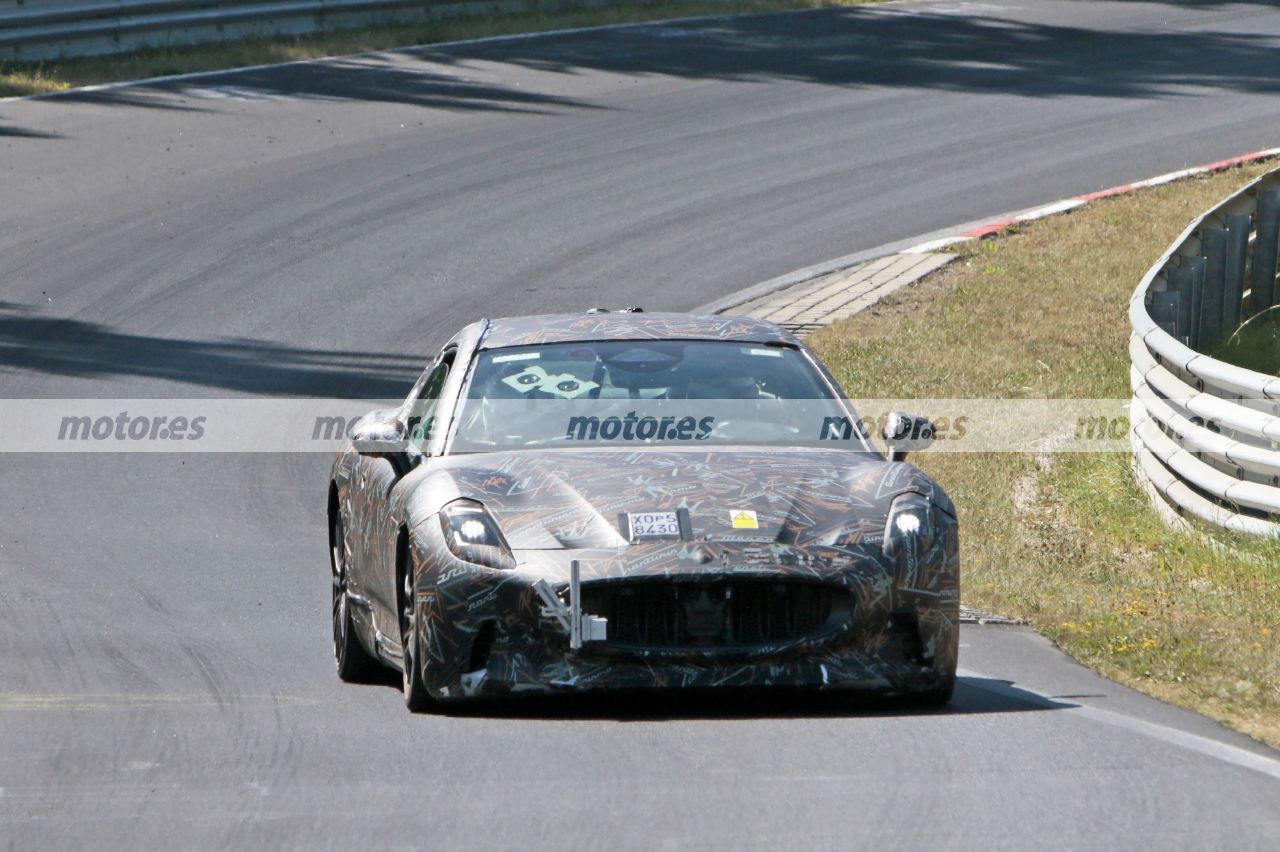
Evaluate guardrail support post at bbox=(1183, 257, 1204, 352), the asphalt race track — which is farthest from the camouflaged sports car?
guardrail support post at bbox=(1183, 257, 1204, 352)

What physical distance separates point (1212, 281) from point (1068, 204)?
5874mm

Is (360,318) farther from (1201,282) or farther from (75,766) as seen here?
(75,766)

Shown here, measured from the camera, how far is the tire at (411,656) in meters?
7.06

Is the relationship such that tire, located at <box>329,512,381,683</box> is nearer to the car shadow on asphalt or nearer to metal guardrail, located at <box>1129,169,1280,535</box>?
the car shadow on asphalt

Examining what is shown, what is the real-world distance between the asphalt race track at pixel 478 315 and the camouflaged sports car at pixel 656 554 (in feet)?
0.89

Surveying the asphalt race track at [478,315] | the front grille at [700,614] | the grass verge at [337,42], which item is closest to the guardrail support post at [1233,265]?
the asphalt race track at [478,315]

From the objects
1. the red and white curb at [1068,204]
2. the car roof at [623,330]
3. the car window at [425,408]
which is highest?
the car roof at [623,330]

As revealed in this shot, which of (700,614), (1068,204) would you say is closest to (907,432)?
(700,614)

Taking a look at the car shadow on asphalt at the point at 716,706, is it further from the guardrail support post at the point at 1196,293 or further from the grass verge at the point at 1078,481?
the guardrail support post at the point at 1196,293

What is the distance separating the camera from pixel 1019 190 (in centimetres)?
2212

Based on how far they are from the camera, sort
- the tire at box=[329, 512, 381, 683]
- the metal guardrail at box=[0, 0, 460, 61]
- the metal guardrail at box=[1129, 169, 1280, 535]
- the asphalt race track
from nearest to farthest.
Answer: the asphalt race track, the tire at box=[329, 512, 381, 683], the metal guardrail at box=[1129, 169, 1280, 535], the metal guardrail at box=[0, 0, 460, 61]

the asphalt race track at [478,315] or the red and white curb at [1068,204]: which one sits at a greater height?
the asphalt race track at [478,315]

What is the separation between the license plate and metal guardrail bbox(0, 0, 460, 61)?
19528mm

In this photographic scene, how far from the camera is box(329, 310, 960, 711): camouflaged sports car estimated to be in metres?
6.73
